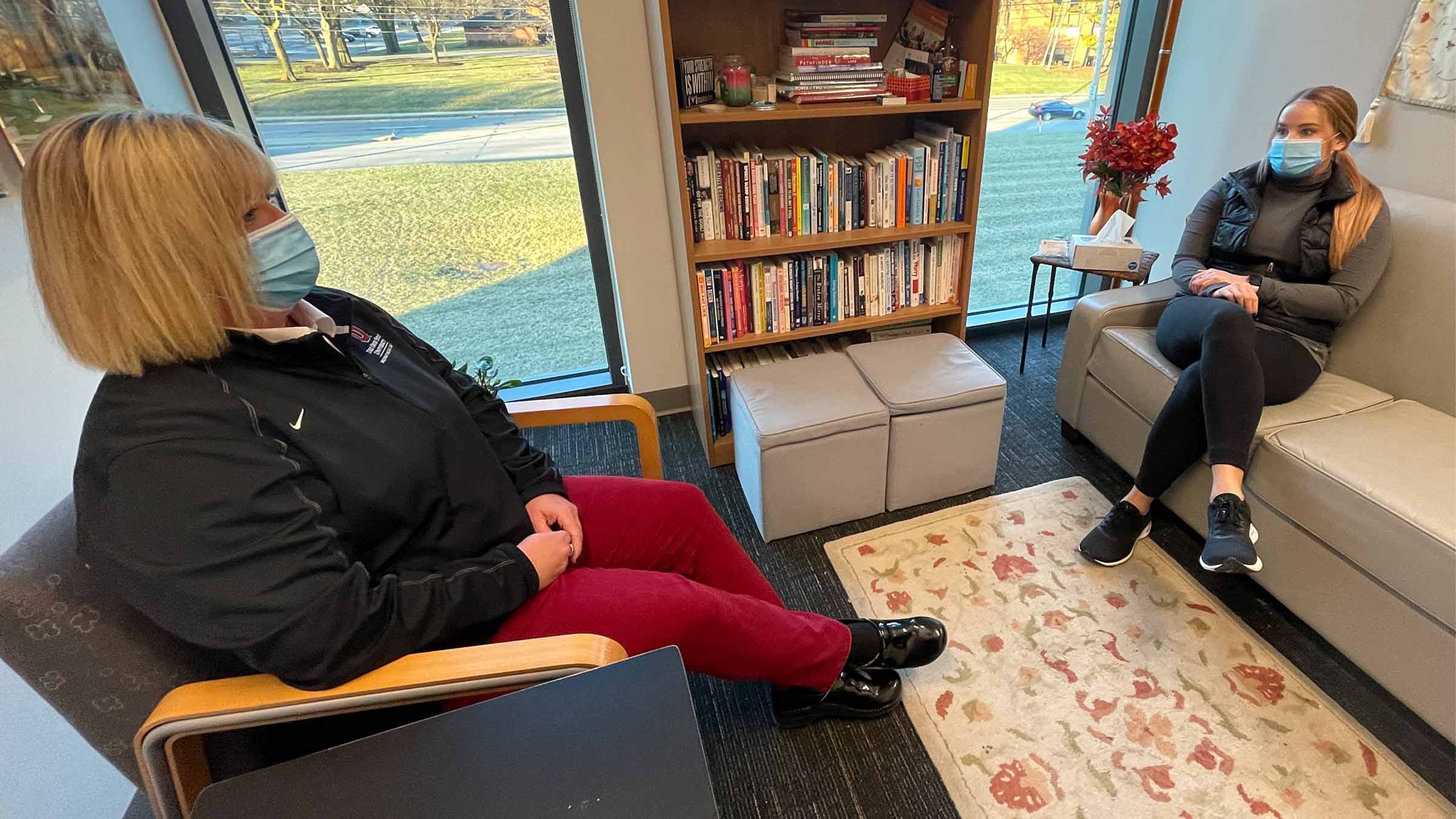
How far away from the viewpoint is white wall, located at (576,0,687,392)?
5.87 feet

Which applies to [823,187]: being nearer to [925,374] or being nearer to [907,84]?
[907,84]

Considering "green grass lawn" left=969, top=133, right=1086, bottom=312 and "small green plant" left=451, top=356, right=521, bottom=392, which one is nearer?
"small green plant" left=451, top=356, right=521, bottom=392

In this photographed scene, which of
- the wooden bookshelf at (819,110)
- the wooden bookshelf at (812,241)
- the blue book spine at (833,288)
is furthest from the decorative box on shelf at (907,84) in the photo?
the blue book spine at (833,288)

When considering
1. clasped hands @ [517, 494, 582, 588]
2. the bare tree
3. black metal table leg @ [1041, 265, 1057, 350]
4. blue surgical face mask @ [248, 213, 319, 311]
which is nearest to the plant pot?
black metal table leg @ [1041, 265, 1057, 350]

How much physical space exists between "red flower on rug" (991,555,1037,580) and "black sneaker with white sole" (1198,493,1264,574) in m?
0.39

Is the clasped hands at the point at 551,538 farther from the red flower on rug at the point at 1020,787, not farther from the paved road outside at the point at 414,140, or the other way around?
the paved road outside at the point at 414,140

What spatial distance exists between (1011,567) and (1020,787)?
2.01 feet

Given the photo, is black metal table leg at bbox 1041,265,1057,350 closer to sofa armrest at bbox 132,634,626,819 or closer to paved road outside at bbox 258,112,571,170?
paved road outside at bbox 258,112,571,170

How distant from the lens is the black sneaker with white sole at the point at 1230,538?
1404 mm

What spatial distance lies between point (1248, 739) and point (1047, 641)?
39 centimetres

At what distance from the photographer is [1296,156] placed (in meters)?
1.62

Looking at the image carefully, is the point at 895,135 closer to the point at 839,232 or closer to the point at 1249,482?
the point at 839,232

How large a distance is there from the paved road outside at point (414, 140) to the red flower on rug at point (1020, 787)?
2.08 metres

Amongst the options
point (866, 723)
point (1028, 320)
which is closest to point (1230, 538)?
point (866, 723)
